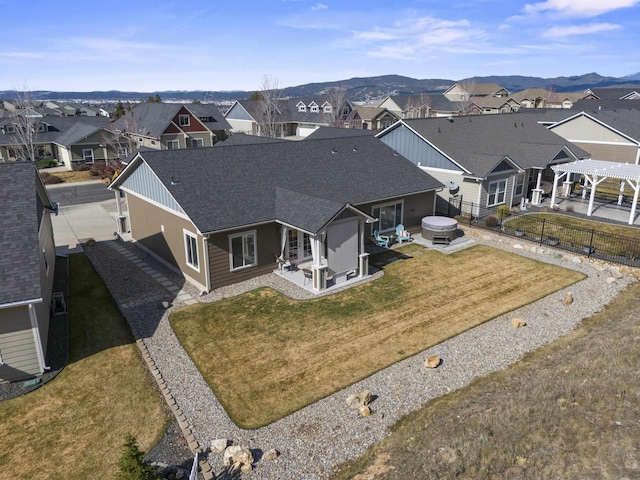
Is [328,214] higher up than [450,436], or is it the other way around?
[328,214]

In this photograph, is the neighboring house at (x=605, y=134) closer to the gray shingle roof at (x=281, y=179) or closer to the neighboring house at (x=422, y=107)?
the gray shingle roof at (x=281, y=179)

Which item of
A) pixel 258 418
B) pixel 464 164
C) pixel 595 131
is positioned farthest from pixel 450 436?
pixel 595 131

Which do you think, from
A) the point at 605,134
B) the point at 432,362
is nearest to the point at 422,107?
the point at 605,134

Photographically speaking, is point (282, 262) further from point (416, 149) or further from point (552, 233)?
point (552, 233)

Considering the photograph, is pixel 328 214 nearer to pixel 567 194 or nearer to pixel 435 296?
pixel 435 296

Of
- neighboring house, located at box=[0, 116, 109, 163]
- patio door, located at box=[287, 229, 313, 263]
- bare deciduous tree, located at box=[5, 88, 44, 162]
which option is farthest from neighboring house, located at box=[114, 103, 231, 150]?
patio door, located at box=[287, 229, 313, 263]
